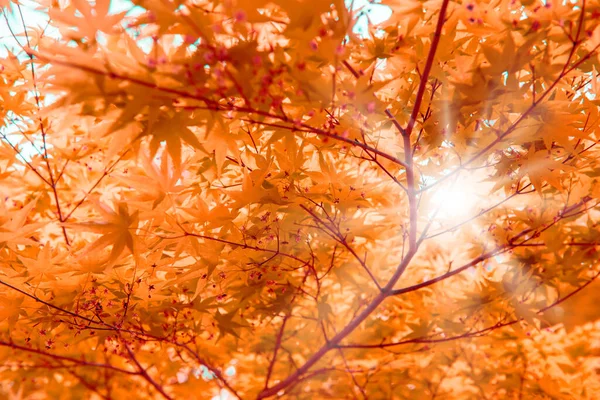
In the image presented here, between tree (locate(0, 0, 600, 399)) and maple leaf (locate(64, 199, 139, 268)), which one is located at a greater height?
tree (locate(0, 0, 600, 399))

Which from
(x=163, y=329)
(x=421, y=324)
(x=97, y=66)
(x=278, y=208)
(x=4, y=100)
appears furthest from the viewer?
(x=421, y=324)

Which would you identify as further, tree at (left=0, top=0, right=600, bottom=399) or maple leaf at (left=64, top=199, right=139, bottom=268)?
maple leaf at (left=64, top=199, right=139, bottom=268)

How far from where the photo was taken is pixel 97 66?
1016 mm

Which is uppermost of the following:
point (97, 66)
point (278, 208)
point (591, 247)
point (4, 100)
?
point (4, 100)

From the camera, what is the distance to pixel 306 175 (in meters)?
1.75

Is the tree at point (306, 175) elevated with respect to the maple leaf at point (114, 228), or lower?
elevated

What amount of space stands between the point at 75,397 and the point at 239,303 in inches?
91.3

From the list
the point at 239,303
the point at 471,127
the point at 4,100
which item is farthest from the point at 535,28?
the point at 4,100

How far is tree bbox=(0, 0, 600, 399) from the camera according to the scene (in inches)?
43.3

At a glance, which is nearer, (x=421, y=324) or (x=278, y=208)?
(x=278, y=208)

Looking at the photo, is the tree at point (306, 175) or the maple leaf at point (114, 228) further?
the maple leaf at point (114, 228)

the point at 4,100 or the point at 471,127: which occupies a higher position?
the point at 4,100

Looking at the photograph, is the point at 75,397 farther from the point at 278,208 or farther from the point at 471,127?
the point at 471,127

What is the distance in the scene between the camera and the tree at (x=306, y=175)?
1099mm
